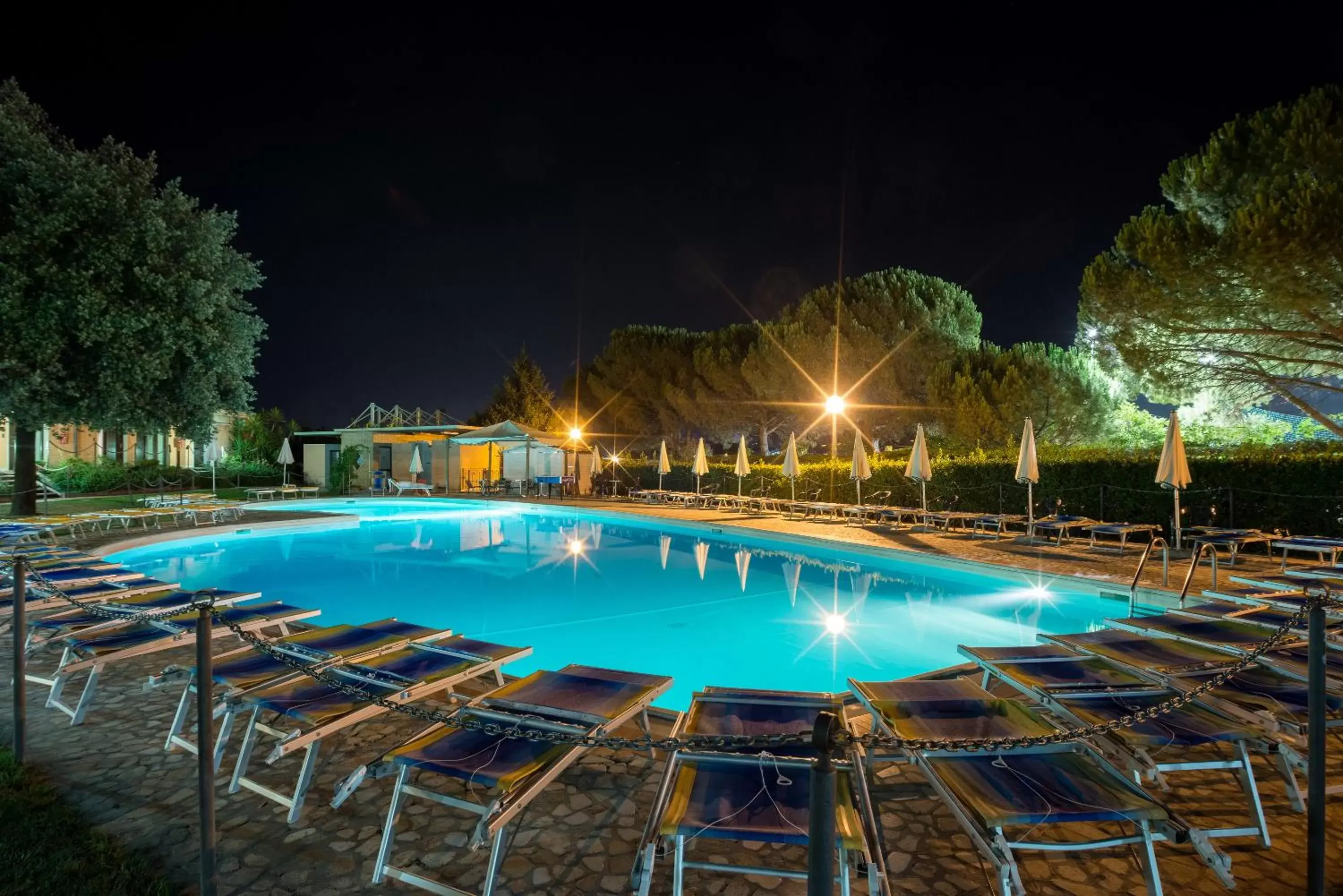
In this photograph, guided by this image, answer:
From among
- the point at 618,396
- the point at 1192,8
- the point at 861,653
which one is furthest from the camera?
the point at 618,396

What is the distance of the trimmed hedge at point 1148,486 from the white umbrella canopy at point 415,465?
1583cm

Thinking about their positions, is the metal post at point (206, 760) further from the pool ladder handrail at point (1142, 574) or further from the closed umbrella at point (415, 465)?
the closed umbrella at point (415, 465)

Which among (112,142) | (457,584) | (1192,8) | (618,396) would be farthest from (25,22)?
(618,396)

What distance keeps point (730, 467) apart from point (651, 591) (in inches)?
532

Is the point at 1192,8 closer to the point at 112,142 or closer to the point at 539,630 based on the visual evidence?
the point at 539,630

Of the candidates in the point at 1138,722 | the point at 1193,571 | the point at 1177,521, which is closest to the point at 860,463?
the point at 1177,521

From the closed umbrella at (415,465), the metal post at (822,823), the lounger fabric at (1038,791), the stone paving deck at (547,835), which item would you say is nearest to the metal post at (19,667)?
the stone paving deck at (547,835)

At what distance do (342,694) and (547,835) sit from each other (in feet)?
4.35

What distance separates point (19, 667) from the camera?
11.3 feet

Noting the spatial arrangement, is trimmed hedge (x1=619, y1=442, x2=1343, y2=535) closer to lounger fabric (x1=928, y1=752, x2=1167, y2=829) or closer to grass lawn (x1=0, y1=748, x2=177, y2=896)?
lounger fabric (x1=928, y1=752, x2=1167, y2=829)

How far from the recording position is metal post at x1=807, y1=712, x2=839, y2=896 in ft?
5.00

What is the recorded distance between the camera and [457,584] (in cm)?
1027

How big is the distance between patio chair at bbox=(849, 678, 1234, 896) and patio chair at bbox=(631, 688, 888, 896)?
12.4 inches

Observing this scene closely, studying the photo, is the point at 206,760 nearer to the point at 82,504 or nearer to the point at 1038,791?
the point at 1038,791
